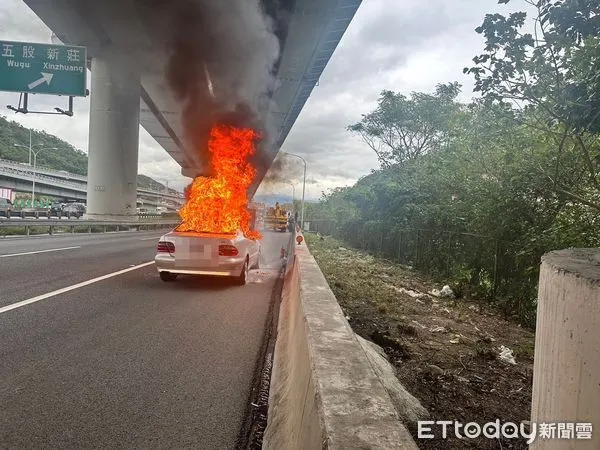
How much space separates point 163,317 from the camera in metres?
6.16

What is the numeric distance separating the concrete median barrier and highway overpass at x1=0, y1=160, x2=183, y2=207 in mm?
55362

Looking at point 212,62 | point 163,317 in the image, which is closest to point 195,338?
point 163,317

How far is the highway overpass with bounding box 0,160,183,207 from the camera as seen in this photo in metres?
64.0

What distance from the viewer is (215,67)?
1104 centimetres

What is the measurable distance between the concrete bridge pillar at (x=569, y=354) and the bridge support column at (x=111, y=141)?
20.7 meters

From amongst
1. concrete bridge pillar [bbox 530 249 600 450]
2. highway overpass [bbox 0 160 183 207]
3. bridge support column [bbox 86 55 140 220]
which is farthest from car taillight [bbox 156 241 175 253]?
highway overpass [bbox 0 160 183 207]

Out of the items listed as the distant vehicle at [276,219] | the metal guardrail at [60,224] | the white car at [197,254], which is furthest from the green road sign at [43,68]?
the distant vehicle at [276,219]

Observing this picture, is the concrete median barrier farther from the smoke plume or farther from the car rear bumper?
the smoke plume

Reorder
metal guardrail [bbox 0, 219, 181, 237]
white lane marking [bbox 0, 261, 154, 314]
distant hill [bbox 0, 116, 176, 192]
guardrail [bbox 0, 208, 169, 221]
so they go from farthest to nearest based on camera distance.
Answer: distant hill [bbox 0, 116, 176, 192]
guardrail [bbox 0, 208, 169, 221]
metal guardrail [bbox 0, 219, 181, 237]
white lane marking [bbox 0, 261, 154, 314]

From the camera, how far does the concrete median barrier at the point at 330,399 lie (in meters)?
1.77

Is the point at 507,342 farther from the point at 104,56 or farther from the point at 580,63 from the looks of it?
the point at 104,56

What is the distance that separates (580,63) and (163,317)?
612cm

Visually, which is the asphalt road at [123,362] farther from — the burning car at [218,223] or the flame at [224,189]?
the flame at [224,189]

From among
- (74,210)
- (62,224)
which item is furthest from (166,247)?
(74,210)
